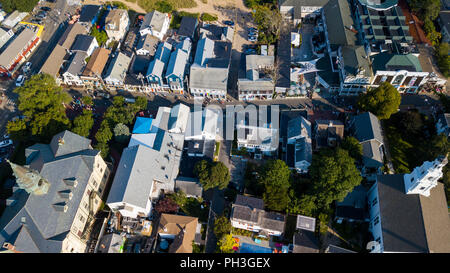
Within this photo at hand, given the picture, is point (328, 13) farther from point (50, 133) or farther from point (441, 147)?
point (50, 133)

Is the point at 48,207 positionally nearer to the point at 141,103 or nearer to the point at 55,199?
Answer: the point at 55,199

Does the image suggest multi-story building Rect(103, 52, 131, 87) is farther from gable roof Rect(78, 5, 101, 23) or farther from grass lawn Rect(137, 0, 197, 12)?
grass lawn Rect(137, 0, 197, 12)

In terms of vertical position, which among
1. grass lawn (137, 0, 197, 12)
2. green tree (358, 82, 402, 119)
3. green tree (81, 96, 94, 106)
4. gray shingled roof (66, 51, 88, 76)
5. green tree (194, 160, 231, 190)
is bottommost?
green tree (194, 160, 231, 190)

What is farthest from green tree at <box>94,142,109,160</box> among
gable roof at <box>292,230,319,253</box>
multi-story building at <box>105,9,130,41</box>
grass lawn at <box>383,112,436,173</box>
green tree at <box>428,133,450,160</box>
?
green tree at <box>428,133,450,160</box>

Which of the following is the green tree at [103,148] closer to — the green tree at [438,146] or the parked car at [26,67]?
the parked car at [26,67]

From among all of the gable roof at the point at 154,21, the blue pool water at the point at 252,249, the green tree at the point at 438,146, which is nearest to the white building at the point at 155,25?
the gable roof at the point at 154,21

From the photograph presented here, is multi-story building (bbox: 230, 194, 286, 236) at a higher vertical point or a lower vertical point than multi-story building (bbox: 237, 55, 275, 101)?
lower

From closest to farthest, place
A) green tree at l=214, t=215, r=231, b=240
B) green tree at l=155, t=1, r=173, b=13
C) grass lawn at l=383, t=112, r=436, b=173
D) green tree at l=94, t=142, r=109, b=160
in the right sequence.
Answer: green tree at l=214, t=215, r=231, b=240
green tree at l=94, t=142, r=109, b=160
grass lawn at l=383, t=112, r=436, b=173
green tree at l=155, t=1, r=173, b=13
